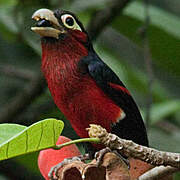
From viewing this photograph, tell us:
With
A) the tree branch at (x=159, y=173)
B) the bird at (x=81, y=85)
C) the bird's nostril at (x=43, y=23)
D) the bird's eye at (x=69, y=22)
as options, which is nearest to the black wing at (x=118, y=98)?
the bird at (x=81, y=85)

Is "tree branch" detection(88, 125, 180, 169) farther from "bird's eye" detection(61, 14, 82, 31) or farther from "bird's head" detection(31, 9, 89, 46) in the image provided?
"bird's eye" detection(61, 14, 82, 31)

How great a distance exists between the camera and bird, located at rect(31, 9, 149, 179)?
1622mm

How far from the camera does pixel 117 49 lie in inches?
141

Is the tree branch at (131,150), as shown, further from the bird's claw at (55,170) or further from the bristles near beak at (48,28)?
the bristles near beak at (48,28)

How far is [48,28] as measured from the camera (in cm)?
157

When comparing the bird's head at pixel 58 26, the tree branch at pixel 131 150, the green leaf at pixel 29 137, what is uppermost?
the bird's head at pixel 58 26

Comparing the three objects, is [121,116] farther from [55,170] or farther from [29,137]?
[29,137]

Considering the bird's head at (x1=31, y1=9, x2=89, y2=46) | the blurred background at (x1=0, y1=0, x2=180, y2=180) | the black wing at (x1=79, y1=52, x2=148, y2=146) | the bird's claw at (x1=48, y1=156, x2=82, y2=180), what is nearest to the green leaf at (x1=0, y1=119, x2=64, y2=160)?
the bird's claw at (x1=48, y1=156, x2=82, y2=180)

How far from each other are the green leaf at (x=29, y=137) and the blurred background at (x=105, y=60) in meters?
1.03

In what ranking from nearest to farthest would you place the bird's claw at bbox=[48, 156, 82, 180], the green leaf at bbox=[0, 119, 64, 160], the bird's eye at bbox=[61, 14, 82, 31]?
the green leaf at bbox=[0, 119, 64, 160], the bird's claw at bbox=[48, 156, 82, 180], the bird's eye at bbox=[61, 14, 82, 31]

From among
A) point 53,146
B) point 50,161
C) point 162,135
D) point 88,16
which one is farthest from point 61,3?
point 53,146

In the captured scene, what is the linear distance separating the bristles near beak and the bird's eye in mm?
22

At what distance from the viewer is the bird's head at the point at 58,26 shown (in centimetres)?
149

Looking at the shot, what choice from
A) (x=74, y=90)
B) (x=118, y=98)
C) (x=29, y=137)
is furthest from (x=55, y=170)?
(x=118, y=98)
